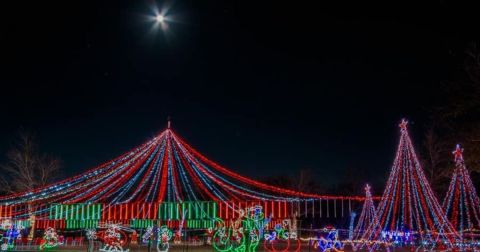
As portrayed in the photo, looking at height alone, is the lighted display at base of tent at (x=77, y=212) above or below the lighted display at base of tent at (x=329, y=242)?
above

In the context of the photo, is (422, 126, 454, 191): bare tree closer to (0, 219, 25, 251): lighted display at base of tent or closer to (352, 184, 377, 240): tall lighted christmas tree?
(352, 184, 377, 240): tall lighted christmas tree

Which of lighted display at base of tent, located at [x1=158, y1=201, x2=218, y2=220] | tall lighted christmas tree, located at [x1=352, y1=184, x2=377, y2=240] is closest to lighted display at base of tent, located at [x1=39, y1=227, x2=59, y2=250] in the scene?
lighted display at base of tent, located at [x1=158, y1=201, x2=218, y2=220]

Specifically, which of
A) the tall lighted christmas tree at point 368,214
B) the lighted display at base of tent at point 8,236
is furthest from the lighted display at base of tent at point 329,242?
the lighted display at base of tent at point 8,236

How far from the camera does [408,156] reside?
21.5 meters

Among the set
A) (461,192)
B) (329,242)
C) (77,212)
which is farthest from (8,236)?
(461,192)

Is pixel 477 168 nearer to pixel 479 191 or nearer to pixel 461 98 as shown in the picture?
pixel 461 98

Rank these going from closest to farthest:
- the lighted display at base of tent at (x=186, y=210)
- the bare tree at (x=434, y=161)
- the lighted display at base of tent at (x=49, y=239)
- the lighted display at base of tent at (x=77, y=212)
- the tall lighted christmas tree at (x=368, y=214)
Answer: the lighted display at base of tent at (x=186, y=210) < the tall lighted christmas tree at (x=368, y=214) < the lighted display at base of tent at (x=49, y=239) < the lighted display at base of tent at (x=77, y=212) < the bare tree at (x=434, y=161)

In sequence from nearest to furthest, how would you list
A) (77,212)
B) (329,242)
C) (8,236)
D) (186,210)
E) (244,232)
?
(244,232)
(329,242)
(186,210)
(8,236)
(77,212)

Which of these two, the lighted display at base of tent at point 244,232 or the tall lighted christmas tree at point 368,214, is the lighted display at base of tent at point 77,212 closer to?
the lighted display at base of tent at point 244,232

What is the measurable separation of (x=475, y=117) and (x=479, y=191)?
1381cm

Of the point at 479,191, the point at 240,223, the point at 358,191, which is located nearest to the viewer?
the point at 240,223

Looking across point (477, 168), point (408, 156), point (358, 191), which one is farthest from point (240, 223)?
point (358, 191)

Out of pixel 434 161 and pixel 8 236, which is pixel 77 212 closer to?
pixel 8 236

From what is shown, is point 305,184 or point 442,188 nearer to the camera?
point 442,188
